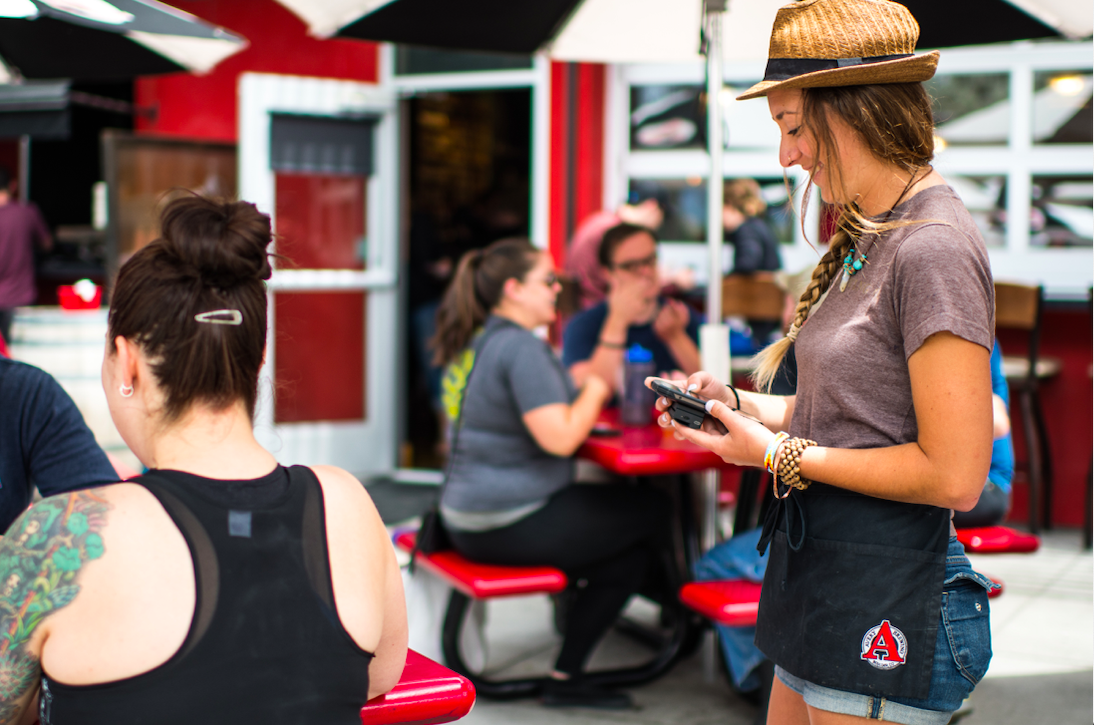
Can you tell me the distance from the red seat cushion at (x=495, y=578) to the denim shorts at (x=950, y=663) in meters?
1.51

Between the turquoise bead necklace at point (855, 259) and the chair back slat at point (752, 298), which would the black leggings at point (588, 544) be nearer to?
the turquoise bead necklace at point (855, 259)

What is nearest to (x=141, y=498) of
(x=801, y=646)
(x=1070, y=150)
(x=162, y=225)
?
(x=162, y=225)

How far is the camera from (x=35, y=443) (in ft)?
5.53

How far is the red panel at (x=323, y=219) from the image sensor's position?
5734mm

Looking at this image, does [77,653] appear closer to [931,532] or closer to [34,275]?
[931,532]

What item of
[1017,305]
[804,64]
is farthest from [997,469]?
[1017,305]

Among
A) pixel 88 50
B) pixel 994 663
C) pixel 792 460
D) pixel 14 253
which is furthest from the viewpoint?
pixel 14 253

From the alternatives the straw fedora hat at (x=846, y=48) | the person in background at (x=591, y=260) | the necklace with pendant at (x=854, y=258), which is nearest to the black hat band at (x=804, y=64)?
the straw fedora hat at (x=846, y=48)

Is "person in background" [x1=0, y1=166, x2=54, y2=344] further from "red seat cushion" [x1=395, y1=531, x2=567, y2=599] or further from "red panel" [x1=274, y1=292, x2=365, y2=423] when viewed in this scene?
"red seat cushion" [x1=395, y1=531, x2=567, y2=599]

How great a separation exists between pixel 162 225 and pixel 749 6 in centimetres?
275

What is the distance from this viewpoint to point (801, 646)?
1.31 meters

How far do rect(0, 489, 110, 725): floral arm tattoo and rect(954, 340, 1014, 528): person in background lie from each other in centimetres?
187

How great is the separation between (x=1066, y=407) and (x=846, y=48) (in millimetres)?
4507

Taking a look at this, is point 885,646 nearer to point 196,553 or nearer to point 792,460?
point 792,460
